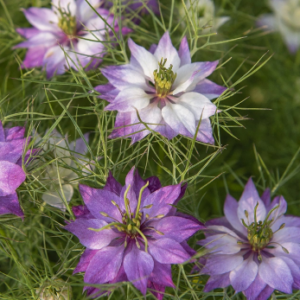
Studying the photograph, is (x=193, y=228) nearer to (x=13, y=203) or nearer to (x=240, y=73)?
(x=13, y=203)

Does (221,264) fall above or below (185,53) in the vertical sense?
below

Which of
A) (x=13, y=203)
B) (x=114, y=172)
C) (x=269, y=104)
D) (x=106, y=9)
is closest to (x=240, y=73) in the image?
(x=269, y=104)

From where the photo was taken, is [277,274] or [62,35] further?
Answer: [62,35]

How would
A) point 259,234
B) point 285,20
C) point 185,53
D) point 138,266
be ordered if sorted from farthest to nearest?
point 285,20 < point 185,53 < point 259,234 < point 138,266

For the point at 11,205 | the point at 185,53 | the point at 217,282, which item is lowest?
the point at 217,282

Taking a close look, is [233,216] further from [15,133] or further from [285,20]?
[285,20]

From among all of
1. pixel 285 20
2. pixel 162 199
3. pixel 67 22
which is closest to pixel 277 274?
pixel 162 199

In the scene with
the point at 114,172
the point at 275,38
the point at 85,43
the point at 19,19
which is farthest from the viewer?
the point at 275,38
